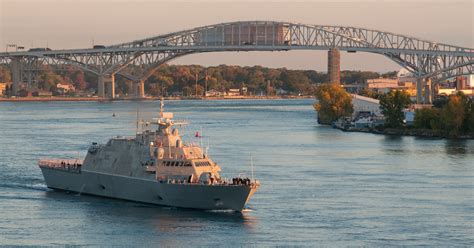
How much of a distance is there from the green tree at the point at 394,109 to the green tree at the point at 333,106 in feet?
32.7

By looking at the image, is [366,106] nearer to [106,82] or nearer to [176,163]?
[176,163]

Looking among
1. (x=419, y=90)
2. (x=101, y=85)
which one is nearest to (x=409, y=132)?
(x=419, y=90)

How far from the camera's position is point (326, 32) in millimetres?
177125

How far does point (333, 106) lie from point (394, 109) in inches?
509

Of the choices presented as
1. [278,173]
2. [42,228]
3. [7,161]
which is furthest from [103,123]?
[42,228]

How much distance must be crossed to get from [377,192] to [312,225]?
861cm

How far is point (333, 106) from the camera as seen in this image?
106 meters

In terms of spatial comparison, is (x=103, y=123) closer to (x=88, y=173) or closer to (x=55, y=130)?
(x=55, y=130)

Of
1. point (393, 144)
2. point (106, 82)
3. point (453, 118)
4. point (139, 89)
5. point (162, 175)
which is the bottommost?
point (393, 144)

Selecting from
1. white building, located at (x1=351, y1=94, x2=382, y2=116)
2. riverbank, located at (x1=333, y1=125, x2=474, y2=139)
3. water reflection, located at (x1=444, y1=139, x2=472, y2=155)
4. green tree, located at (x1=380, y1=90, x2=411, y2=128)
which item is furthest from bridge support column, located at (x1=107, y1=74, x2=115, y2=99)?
water reflection, located at (x1=444, y1=139, x2=472, y2=155)

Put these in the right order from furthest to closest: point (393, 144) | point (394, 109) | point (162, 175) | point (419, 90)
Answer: point (419, 90) < point (394, 109) < point (393, 144) < point (162, 175)

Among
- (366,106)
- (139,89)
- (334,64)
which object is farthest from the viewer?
(139,89)

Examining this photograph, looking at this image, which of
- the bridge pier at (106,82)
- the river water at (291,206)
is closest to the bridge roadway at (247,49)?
the bridge pier at (106,82)

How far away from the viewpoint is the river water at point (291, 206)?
125 feet
